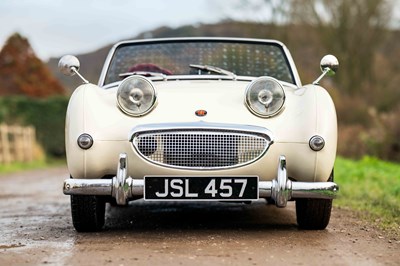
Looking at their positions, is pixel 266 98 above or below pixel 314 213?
above

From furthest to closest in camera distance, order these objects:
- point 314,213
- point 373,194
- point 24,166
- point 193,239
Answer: point 24,166, point 373,194, point 314,213, point 193,239

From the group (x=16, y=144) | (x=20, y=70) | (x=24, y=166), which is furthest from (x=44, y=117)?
(x=20, y=70)

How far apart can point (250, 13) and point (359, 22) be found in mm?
4165

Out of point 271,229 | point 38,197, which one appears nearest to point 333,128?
point 271,229

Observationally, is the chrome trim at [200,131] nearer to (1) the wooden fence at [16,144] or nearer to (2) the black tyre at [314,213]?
(2) the black tyre at [314,213]

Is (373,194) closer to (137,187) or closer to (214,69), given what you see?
(214,69)

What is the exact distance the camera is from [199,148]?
511cm

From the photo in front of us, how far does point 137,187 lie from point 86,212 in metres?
0.54

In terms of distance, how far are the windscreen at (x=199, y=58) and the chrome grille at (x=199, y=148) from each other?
1441 millimetres

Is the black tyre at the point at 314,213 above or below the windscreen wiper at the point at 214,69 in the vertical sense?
below

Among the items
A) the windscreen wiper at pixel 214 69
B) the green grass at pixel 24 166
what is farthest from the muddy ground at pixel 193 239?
the green grass at pixel 24 166

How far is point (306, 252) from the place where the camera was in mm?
4605

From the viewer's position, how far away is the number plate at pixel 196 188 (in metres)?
5.03

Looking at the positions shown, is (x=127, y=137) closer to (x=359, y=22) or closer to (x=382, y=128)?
(x=382, y=128)
